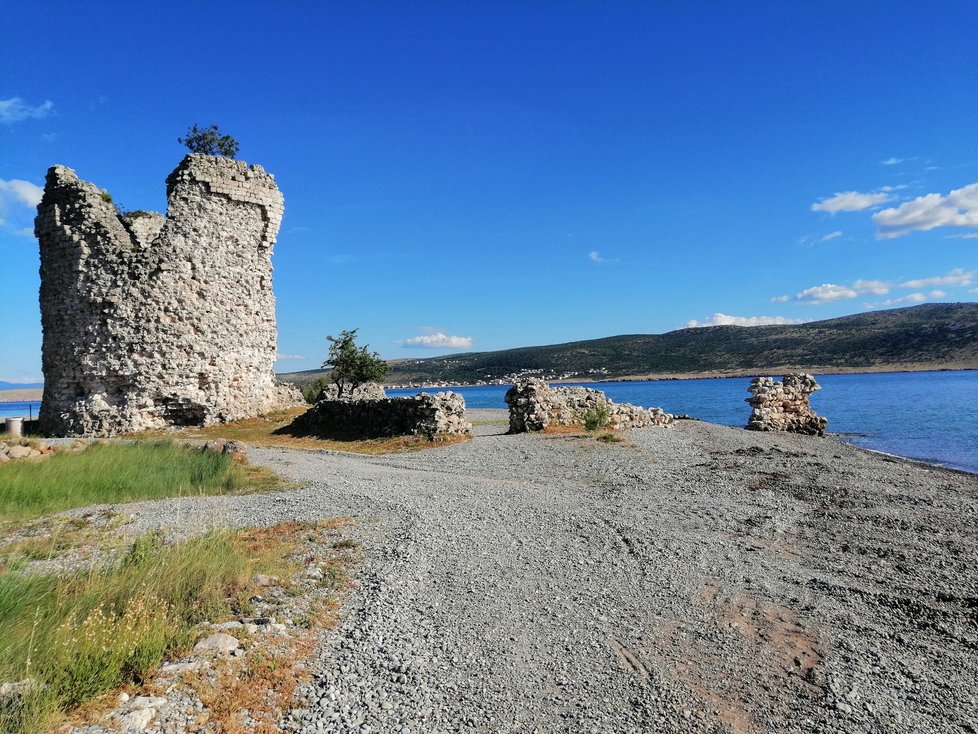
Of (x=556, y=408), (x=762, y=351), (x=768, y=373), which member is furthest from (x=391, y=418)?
(x=762, y=351)

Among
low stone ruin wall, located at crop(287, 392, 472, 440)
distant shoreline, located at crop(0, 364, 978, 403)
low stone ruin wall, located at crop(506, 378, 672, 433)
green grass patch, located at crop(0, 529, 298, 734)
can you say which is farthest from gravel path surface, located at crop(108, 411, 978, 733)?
distant shoreline, located at crop(0, 364, 978, 403)

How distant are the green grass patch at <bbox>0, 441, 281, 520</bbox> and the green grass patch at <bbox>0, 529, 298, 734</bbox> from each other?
410 cm

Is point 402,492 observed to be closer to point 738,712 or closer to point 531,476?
point 531,476

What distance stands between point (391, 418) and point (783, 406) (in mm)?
16036

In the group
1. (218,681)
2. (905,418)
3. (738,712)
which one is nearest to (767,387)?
(905,418)

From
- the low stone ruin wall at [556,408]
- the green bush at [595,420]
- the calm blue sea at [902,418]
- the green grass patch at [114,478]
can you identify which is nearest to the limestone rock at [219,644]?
the green grass patch at [114,478]

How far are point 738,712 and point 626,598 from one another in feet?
5.98

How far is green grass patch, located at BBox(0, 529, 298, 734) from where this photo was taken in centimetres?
330

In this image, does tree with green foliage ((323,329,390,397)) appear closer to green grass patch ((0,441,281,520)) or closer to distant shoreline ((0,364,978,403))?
green grass patch ((0,441,281,520))

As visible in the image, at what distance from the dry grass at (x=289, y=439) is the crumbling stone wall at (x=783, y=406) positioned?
42.6 feet

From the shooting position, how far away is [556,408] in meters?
21.0

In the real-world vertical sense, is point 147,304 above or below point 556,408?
above

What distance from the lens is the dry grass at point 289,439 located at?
58.4 feet

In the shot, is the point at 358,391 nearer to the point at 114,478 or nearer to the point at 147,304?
the point at 147,304
